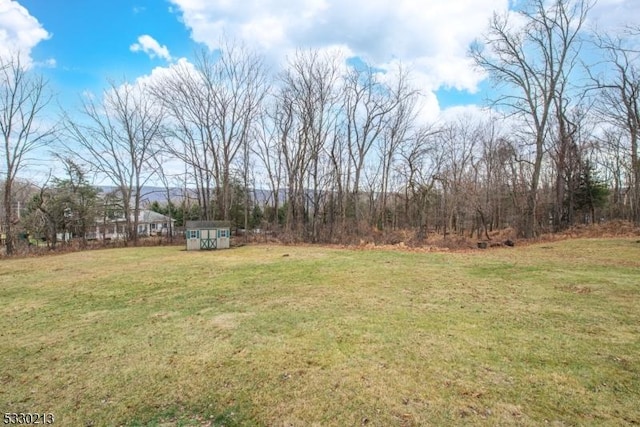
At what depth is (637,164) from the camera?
17.3 metres

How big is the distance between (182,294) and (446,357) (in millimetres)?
4578

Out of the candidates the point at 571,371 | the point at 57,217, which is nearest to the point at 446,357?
the point at 571,371

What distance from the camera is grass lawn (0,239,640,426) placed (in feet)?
7.68

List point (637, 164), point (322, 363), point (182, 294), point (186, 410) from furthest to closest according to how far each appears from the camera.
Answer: point (637, 164) < point (182, 294) < point (322, 363) < point (186, 410)

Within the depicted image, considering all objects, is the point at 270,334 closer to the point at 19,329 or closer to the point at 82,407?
the point at 82,407

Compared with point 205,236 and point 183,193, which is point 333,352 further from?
point 183,193

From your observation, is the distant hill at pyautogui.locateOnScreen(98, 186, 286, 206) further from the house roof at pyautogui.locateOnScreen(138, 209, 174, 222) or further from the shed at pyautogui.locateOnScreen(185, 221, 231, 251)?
the house roof at pyautogui.locateOnScreen(138, 209, 174, 222)

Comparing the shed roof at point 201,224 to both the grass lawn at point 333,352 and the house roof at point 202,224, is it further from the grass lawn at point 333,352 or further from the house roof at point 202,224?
the grass lawn at point 333,352

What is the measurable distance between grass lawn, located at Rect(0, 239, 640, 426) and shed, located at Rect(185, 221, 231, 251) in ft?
26.3

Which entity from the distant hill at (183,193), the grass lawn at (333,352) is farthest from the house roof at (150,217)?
the grass lawn at (333,352)

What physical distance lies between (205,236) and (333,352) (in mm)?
12525

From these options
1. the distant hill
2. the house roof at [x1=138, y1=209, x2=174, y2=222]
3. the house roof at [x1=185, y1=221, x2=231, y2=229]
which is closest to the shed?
the house roof at [x1=185, y1=221, x2=231, y2=229]

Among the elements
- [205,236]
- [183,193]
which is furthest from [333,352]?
[183,193]

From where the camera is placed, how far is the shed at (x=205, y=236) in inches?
572
